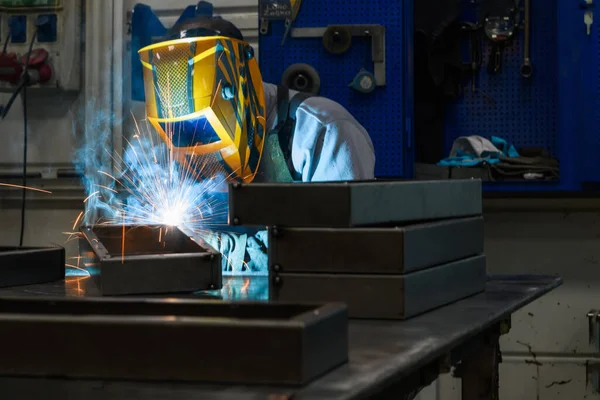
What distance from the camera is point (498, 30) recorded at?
11.1 feet

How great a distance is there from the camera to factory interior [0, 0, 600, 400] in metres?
0.98

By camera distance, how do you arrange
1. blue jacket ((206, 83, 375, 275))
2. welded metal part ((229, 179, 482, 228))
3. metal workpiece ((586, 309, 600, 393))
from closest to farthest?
1. welded metal part ((229, 179, 482, 228))
2. blue jacket ((206, 83, 375, 275))
3. metal workpiece ((586, 309, 600, 393))

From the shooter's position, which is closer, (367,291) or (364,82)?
(367,291)

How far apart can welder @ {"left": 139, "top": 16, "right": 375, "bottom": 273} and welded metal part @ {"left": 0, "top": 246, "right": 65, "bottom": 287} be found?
91 cm

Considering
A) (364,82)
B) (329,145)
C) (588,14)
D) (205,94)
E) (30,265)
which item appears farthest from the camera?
(364,82)

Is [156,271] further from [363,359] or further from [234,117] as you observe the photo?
[234,117]

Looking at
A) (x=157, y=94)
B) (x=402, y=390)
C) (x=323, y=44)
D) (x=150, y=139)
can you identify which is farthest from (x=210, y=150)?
(x=402, y=390)

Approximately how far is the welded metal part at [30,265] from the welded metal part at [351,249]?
2.09ft

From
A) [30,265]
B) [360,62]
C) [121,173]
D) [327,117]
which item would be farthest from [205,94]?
[121,173]

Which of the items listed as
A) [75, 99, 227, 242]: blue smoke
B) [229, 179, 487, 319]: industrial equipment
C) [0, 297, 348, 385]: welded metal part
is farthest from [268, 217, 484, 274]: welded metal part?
[75, 99, 227, 242]: blue smoke

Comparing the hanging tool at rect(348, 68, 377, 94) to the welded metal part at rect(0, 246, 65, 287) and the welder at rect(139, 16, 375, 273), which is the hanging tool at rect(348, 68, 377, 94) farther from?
the welded metal part at rect(0, 246, 65, 287)

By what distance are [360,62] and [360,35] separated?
4.0 inches

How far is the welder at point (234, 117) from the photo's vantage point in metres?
2.69

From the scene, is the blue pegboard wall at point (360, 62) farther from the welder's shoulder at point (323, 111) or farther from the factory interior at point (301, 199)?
the welder's shoulder at point (323, 111)
